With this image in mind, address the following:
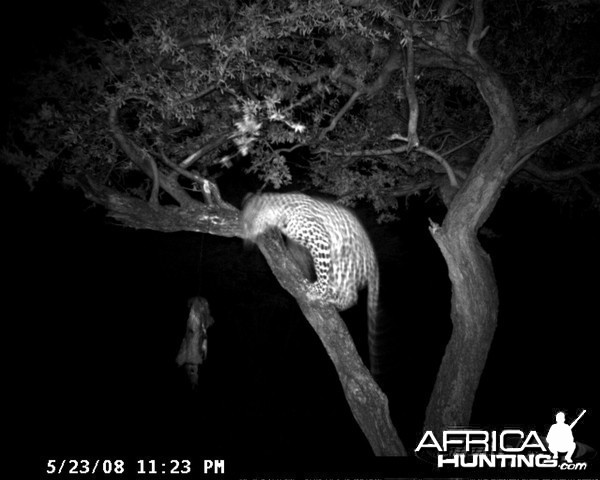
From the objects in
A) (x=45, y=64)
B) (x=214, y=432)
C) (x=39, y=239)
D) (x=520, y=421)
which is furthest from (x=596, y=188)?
(x=39, y=239)

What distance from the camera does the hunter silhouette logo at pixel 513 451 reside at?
3.97 meters

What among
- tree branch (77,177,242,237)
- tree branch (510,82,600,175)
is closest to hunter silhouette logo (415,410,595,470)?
tree branch (510,82,600,175)

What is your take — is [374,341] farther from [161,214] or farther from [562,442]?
[161,214]

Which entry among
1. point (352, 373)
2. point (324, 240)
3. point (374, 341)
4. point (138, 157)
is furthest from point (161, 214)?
point (374, 341)

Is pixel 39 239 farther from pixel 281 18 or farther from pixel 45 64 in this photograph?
pixel 281 18

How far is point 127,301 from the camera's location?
38.8ft

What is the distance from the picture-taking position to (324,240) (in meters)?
4.95

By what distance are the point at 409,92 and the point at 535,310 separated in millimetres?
12240

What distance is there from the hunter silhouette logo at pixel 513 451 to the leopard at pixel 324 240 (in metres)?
1.09

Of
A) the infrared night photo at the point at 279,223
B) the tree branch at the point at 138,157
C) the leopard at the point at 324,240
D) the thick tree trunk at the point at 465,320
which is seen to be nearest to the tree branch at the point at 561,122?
the infrared night photo at the point at 279,223

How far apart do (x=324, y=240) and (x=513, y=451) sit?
2.50 meters

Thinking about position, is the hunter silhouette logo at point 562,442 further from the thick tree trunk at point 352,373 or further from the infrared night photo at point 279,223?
the thick tree trunk at point 352,373

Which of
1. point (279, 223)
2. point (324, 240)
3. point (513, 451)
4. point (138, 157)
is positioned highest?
point (138, 157)

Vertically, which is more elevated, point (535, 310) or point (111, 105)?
point (535, 310)
